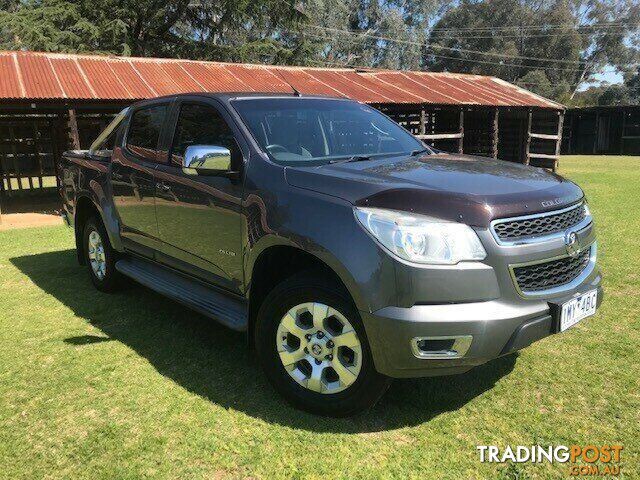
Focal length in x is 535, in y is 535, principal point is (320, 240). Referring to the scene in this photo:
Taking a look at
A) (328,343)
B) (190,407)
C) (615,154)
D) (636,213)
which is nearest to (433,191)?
(328,343)

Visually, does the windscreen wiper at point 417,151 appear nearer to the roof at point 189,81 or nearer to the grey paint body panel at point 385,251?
the grey paint body panel at point 385,251

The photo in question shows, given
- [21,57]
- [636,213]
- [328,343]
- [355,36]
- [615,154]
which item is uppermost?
[355,36]

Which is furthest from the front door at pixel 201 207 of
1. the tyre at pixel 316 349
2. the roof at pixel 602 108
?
the roof at pixel 602 108

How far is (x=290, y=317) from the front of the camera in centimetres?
314

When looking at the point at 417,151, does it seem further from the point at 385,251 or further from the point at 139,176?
the point at 139,176

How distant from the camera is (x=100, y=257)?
5559 millimetres

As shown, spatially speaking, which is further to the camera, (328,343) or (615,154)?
(615,154)

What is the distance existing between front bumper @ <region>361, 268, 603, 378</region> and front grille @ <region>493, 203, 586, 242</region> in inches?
13.2

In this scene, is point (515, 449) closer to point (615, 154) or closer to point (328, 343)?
point (328, 343)

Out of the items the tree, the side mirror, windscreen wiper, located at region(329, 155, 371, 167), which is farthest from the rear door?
the tree

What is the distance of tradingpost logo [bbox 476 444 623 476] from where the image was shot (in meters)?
2.71

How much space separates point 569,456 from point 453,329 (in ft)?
3.15

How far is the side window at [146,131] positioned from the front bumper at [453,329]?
267 centimetres

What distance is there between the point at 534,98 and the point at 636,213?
13045 mm
